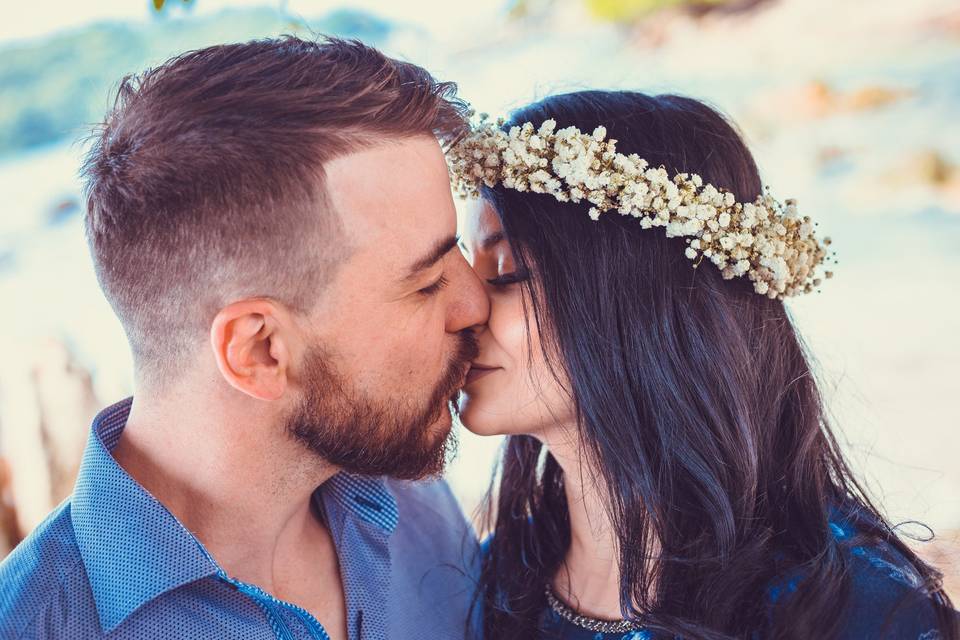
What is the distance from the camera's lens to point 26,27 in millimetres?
3555

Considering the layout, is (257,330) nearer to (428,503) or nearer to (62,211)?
(428,503)

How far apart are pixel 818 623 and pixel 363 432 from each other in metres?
0.87

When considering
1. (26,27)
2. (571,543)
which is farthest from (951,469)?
(26,27)

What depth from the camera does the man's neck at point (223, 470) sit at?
1680 millimetres

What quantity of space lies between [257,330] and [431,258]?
0.35m

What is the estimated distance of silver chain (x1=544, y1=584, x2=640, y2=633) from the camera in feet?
6.02

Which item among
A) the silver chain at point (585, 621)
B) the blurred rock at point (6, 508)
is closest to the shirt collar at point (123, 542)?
the silver chain at point (585, 621)

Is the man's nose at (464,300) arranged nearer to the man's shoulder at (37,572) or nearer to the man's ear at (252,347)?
the man's ear at (252,347)

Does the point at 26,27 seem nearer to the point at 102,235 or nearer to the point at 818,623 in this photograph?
the point at 102,235

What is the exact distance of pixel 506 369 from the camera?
6.22 feet

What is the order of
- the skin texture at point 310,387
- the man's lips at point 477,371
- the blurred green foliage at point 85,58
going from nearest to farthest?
the skin texture at point 310,387
the man's lips at point 477,371
the blurred green foliage at point 85,58

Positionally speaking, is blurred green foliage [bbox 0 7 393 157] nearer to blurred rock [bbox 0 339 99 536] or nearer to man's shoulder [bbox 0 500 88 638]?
blurred rock [bbox 0 339 99 536]

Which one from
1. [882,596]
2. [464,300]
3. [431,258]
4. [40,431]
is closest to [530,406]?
[464,300]

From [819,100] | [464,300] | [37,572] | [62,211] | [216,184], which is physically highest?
[819,100]
